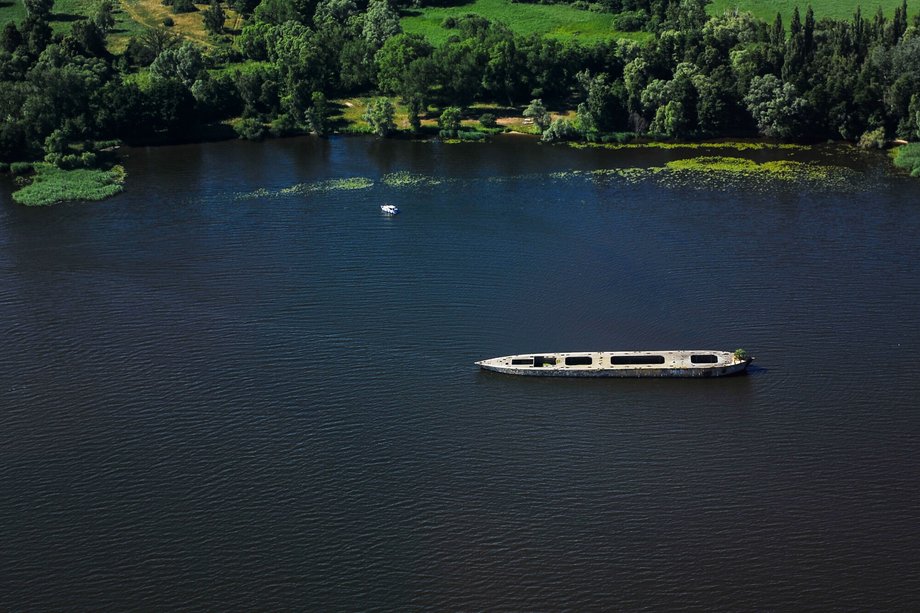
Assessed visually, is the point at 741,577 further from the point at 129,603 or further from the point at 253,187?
the point at 253,187

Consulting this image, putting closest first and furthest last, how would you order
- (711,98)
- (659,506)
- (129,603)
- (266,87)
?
1. (129,603)
2. (659,506)
3. (711,98)
4. (266,87)

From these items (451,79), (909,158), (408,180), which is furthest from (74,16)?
(909,158)

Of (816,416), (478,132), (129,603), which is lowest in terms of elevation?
(129,603)

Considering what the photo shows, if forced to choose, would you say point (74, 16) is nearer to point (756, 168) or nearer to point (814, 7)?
point (756, 168)

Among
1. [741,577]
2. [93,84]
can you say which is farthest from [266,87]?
[741,577]

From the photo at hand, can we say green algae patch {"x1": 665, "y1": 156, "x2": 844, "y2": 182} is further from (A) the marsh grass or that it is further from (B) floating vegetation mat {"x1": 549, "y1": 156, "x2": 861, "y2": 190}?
(A) the marsh grass

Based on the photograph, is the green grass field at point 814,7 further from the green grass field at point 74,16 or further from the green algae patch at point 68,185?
the green algae patch at point 68,185

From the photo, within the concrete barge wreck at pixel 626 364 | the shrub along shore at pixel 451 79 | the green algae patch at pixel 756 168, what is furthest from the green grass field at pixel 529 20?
the concrete barge wreck at pixel 626 364
